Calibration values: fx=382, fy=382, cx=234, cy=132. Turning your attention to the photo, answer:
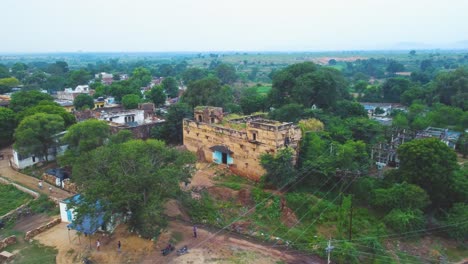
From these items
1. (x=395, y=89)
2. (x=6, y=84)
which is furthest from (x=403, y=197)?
(x=6, y=84)

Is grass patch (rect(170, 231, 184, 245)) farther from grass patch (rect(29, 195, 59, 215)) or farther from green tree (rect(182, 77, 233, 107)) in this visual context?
green tree (rect(182, 77, 233, 107))

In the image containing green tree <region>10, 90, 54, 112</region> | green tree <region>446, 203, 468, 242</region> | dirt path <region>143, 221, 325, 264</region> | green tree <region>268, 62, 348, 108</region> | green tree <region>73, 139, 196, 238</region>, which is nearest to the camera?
green tree <region>73, 139, 196, 238</region>

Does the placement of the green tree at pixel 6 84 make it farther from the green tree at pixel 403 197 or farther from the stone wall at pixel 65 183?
the green tree at pixel 403 197

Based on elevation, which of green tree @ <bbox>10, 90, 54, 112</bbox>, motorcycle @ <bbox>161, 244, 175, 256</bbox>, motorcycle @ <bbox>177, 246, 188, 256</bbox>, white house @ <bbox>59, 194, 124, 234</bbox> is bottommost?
motorcycle @ <bbox>177, 246, 188, 256</bbox>

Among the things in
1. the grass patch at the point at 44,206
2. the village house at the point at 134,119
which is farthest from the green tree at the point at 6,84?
the grass patch at the point at 44,206

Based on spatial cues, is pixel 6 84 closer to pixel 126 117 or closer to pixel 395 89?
pixel 126 117

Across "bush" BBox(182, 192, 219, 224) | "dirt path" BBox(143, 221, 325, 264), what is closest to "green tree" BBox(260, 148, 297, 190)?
"bush" BBox(182, 192, 219, 224)
